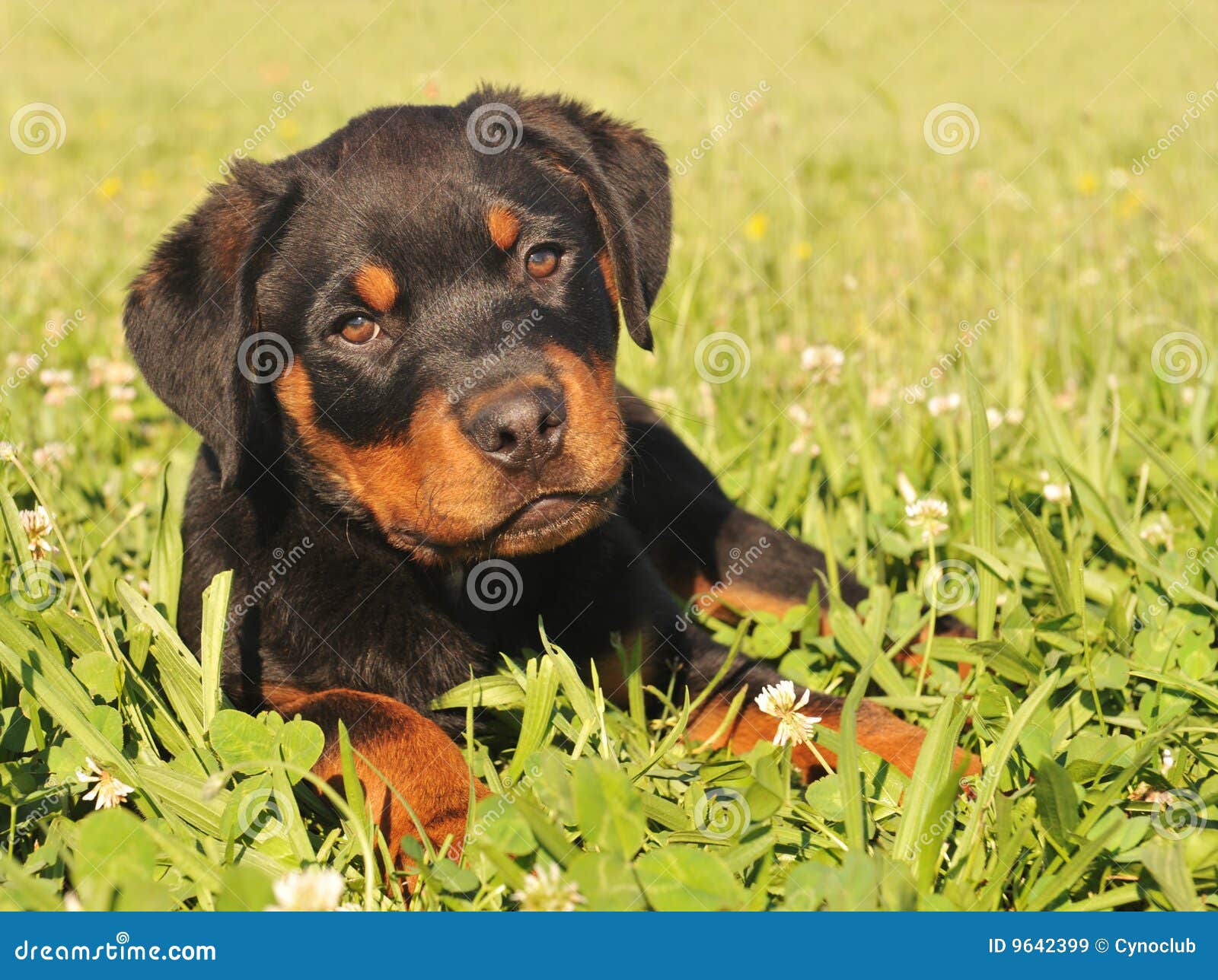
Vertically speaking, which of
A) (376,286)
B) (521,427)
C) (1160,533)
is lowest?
(1160,533)

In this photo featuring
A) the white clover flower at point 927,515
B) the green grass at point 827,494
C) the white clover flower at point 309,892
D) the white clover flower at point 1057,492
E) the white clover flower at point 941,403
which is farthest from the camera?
the white clover flower at point 941,403

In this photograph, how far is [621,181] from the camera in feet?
10.3

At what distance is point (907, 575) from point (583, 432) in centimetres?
142

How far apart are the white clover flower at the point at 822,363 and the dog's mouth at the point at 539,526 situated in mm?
1651

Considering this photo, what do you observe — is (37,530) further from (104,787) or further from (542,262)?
(542,262)

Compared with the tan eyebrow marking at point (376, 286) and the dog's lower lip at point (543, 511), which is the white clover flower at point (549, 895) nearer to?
the dog's lower lip at point (543, 511)

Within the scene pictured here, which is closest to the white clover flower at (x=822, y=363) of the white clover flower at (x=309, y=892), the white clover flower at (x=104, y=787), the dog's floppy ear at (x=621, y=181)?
the dog's floppy ear at (x=621, y=181)

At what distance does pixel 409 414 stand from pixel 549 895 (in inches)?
47.4

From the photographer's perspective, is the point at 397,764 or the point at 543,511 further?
the point at 543,511

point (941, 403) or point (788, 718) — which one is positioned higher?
point (941, 403)

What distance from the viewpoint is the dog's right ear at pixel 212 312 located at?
8.58ft

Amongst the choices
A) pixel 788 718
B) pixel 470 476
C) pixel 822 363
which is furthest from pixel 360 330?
pixel 822 363

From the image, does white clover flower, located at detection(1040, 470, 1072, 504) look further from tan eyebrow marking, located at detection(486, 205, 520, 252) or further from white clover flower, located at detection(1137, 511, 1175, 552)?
tan eyebrow marking, located at detection(486, 205, 520, 252)

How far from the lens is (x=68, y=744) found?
2.20 meters
